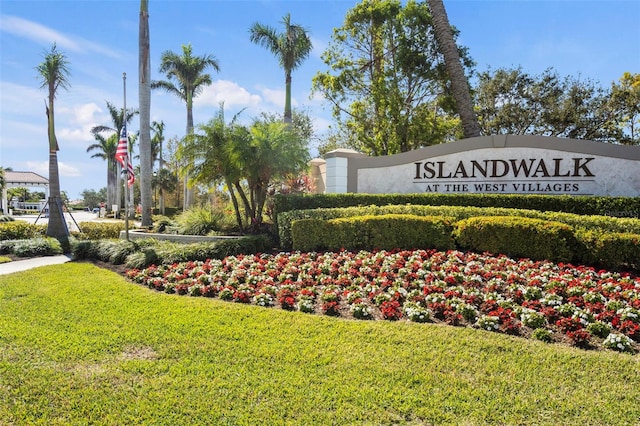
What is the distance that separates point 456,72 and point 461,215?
7769mm

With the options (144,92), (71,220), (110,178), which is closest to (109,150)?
(110,178)

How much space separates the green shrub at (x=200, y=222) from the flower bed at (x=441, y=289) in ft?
14.3

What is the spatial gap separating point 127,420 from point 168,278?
458cm

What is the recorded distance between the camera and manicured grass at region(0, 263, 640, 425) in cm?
320

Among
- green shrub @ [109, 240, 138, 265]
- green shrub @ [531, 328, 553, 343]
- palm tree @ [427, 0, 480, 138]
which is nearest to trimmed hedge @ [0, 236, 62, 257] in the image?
green shrub @ [109, 240, 138, 265]

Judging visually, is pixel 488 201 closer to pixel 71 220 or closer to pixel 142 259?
pixel 142 259

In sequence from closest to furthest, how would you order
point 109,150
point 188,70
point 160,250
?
1. point 160,250
2. point 188,70
3. point 109,150

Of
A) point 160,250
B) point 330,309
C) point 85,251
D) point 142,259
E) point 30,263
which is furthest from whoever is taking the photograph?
point 85,251

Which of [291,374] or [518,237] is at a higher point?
[518,237]

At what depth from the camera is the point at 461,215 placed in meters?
9.08

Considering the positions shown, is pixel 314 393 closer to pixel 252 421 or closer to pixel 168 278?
pixel 252 421

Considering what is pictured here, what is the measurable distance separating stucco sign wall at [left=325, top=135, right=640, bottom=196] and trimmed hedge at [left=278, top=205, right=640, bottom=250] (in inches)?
95.3

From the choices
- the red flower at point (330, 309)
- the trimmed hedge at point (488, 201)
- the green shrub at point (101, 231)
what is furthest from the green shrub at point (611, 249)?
the green shrub at point (101, 231)

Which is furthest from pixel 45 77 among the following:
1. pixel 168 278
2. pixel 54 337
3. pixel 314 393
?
pixel 314 393
